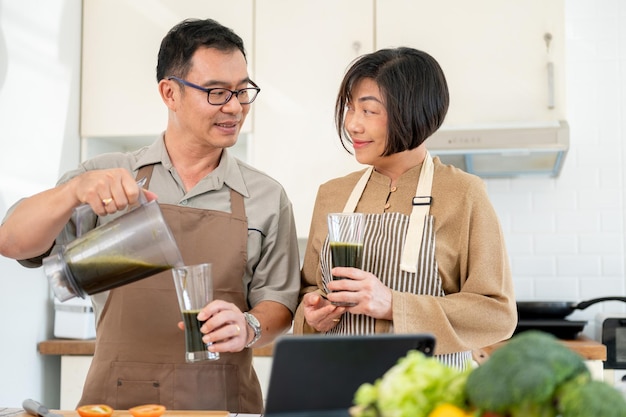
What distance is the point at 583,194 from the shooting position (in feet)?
11.4

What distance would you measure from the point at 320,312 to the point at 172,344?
1.32 feet

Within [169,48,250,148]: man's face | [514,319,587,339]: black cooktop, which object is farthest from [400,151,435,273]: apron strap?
[514,319,587,339]: black cooktop

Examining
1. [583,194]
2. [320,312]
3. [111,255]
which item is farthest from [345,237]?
[583,194]

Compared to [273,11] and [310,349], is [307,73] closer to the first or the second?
[273,11]

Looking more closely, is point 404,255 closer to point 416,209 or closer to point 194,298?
point 416,209

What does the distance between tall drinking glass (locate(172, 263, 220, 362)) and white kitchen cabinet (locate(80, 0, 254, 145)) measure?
221 centimetres

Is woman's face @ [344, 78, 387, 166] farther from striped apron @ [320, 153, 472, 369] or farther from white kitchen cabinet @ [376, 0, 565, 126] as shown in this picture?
white kitchen cabinet @ [376, 0, 565, 126]

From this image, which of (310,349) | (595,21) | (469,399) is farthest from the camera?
(595,21)

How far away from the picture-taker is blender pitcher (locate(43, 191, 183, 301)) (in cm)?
149

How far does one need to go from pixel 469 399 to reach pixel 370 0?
2.83 metres

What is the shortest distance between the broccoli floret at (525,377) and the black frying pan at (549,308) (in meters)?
2.43

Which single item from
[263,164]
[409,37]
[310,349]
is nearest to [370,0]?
[409,37]

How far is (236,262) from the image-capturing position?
6.15ft

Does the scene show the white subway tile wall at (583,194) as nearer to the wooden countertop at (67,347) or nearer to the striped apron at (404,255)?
the wooden countertop at (67,347)
